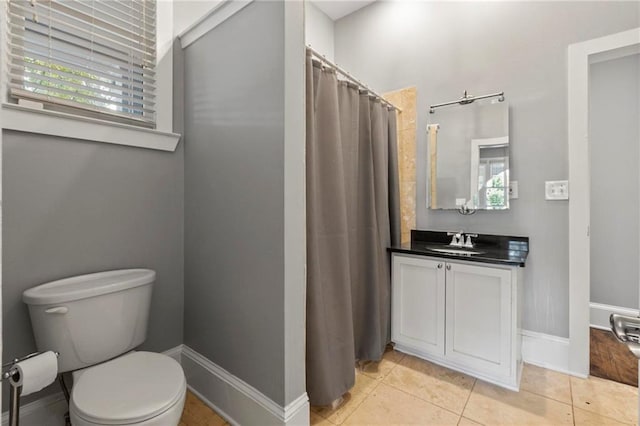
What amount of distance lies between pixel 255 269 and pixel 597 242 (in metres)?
2.90

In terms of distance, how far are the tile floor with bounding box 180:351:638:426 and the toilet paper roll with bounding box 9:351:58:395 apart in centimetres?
73

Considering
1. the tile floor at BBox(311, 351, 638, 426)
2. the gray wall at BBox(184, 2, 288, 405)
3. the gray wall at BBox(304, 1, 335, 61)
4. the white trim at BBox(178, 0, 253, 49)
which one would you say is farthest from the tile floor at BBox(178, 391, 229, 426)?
the gray wall at BBox(304, 1, 335, 61)

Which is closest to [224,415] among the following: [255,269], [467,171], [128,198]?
[255,269]

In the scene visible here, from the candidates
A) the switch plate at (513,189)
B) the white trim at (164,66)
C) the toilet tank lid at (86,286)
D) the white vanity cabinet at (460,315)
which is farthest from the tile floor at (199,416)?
the switch plate at (513,189)

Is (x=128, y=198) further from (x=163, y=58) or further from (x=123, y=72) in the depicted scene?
(x=163, y=58)

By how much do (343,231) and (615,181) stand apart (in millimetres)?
2479

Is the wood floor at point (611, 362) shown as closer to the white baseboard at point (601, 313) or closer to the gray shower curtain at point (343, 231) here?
the white baseboard at point (601, 313)

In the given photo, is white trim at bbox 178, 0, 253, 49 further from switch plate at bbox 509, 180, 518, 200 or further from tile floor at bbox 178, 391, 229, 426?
tile floor at bbox 178, 391, 229, 426

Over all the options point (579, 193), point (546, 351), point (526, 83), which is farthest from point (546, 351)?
point (526, 83)

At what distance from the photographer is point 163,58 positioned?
193 cm

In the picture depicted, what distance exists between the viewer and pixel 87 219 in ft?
5.44

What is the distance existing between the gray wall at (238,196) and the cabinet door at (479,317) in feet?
3.72

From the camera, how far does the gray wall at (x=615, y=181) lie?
262cm

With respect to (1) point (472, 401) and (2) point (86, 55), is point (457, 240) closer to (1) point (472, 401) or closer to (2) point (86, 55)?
(1) point (472, 401)
